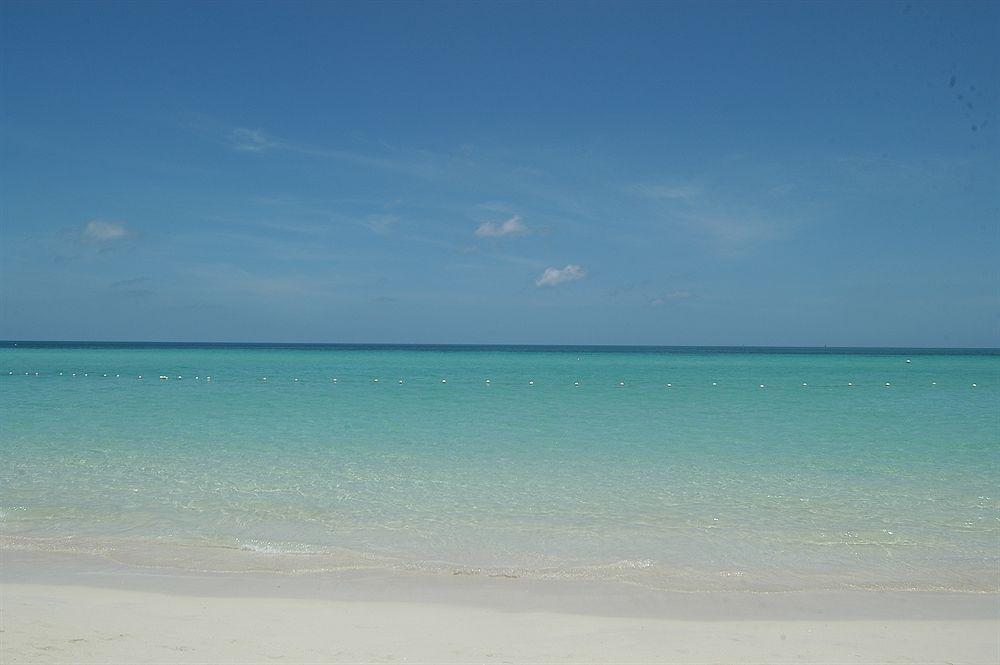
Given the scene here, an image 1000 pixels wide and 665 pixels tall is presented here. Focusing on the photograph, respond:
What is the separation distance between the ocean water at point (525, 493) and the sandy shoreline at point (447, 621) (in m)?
0.37

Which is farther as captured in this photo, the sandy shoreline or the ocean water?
the ocean water

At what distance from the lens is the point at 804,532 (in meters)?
7.16

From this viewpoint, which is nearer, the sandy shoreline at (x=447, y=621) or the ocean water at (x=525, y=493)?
the sandy shoreline at (x=447, y=621)

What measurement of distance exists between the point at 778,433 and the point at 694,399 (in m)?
8.09

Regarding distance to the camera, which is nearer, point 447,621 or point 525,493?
point 447,621

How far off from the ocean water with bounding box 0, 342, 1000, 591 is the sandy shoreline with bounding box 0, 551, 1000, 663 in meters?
0.37

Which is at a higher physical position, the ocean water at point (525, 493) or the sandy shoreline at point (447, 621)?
the ocean water at point (525, 493)

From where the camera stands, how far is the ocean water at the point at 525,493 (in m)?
6.37

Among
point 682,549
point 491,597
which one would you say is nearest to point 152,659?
point 491,597

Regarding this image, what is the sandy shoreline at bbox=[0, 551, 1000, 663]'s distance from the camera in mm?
4402

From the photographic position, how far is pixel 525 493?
28.9ft

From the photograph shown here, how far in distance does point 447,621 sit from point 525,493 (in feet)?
12.9

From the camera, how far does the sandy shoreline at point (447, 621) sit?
14.4 ft

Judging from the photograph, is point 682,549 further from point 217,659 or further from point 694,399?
point 694,399
